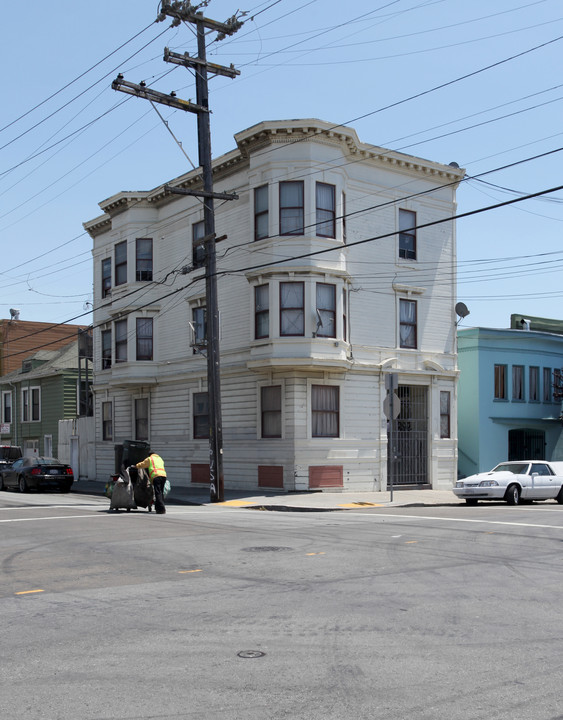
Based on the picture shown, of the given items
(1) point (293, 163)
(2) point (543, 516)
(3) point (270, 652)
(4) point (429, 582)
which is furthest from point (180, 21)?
(3) point (270, 652)

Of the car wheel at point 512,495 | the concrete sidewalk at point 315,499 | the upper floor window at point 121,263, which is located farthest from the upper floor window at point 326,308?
the upper floor window at point 121,263

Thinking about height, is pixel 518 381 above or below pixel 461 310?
below

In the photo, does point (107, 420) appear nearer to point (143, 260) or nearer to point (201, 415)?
point (201, 415)

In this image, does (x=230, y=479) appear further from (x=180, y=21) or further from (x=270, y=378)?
(x=180, y=21)

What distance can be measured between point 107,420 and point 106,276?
6.62m

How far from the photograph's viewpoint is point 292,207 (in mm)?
26516

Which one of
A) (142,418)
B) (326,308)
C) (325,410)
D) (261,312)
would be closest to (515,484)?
(325,410)

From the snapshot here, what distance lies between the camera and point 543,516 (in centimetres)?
1747

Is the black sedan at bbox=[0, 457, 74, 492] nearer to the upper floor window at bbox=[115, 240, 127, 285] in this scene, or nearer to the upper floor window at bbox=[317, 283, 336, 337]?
the upper floor window at bbox=[115, 240, 127, 285]

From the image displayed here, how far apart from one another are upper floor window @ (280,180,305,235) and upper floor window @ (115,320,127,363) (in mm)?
10338

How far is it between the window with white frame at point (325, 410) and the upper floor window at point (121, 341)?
10566mm

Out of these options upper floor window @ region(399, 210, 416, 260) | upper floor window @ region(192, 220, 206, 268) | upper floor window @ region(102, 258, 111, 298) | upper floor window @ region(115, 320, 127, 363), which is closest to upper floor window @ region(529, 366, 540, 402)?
upper floor window @ region(399, 210, 416, 260)

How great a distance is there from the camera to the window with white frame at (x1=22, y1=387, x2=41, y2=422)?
1849 inches

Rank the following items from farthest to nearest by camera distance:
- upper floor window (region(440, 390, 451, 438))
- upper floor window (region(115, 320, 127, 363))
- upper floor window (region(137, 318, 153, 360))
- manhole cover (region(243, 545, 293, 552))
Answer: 1. upper floor window (region(115, 320, 127, 363))
2. upper floor window (region(137, 318, 153, 360))
3. upper floor window (region(440, 390, 451, 438))
4. manhole cover (region(243, 545, 293, 552))
